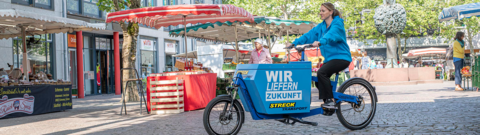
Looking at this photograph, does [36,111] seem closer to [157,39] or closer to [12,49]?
[12,49]

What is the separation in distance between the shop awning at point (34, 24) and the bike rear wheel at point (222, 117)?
6.92 meters

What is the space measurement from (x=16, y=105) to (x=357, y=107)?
754cm

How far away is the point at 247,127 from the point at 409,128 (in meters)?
2.17

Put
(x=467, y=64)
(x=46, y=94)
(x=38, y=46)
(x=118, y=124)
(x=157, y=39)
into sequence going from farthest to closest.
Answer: (x=157, y=39), (x=38, y=46), (x=467, y=64), (x=46, y=94), (x=118, y=124)

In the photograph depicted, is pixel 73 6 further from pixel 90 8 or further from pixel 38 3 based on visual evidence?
pixel 38 3

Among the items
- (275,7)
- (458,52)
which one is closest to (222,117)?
(458,52)

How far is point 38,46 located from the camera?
1748 centimetres

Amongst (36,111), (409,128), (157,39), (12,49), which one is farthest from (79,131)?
(157,39)

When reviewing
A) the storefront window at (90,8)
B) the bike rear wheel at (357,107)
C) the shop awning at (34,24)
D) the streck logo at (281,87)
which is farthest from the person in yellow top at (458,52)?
the storefront window at (90,8)

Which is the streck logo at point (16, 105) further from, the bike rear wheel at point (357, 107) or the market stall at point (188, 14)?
the bike rear wheel at point (357, 107)

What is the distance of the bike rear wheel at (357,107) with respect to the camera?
17.0ft

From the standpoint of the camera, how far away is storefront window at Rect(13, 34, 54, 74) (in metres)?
16.6

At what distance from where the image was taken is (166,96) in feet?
28.7

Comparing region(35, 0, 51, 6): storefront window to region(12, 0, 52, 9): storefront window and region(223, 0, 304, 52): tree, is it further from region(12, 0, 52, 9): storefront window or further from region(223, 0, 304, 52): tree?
region(223, 0, 304, 52): tree
